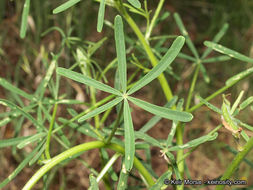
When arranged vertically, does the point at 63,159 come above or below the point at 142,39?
below

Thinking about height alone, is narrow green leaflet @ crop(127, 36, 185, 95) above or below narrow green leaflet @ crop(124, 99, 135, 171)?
above

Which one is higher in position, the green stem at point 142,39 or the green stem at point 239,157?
the green stem at point 142,39

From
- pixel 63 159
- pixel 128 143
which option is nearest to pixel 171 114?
pixel 128 143

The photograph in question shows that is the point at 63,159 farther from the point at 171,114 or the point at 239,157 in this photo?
the point at 239,157

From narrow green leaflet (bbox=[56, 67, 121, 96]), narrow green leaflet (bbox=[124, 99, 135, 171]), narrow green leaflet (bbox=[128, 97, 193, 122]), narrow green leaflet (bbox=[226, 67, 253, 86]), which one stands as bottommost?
narrow green leaflet (bbox=[124, 99, 135, 171])

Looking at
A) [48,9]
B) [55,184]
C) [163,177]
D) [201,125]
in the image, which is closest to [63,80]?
[48,9]

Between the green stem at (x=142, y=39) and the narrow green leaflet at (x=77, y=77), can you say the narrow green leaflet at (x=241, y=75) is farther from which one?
the narrow green leaflet at (x=77, y=77)

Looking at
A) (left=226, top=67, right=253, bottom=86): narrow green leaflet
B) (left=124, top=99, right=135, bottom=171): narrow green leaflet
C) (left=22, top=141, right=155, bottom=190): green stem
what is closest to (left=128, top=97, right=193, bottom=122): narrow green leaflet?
(left=124, top=99, right=135, bottom=171): narrow green leaflet

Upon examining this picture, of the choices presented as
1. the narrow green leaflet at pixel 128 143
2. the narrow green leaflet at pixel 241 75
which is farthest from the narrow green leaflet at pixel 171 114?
the narrow green leaflet at pixel 241 75

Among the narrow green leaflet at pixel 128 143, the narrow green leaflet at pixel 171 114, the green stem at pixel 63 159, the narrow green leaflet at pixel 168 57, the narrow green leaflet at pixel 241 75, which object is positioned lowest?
the green stem at pixel 63 159

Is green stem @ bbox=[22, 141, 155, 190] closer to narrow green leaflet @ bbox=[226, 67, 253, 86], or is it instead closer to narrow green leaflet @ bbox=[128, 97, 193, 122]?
narrow green leaflet @ bbox=[128, 97, 193, 122]

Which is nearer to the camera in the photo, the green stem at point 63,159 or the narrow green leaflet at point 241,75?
the green stem at point 63,159

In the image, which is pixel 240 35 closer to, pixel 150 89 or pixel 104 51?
pixel 150 89
